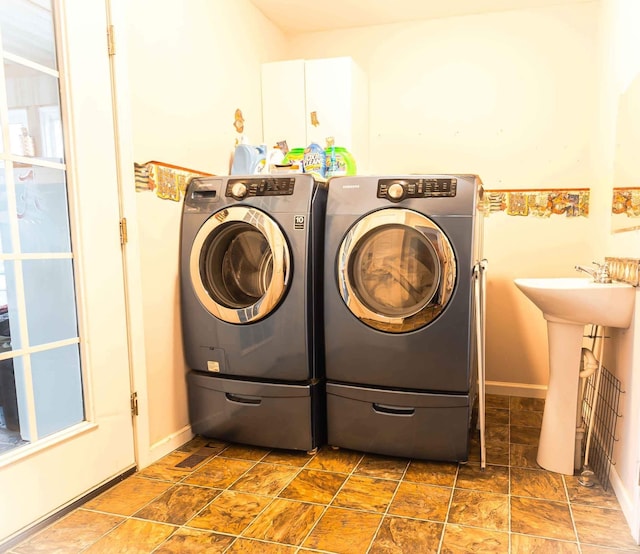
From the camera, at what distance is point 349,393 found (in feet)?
6.99

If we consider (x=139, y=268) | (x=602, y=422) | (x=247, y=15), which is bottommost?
(x=602, y=422)

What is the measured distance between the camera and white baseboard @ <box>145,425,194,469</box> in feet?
6.93

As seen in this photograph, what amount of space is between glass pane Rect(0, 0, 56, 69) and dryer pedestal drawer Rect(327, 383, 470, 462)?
5.33 feet

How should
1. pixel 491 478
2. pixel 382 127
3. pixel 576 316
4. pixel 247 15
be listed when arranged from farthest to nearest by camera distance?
pixel 382 127 < pixel 247 15 < pixel 491 478 < pixel 576 316

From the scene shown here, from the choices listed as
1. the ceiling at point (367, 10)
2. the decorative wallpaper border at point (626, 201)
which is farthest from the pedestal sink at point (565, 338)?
the ceiling at point (367, 10)

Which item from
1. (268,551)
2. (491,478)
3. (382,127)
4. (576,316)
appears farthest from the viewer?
(382,127)

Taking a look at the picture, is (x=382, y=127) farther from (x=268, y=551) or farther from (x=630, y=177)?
(x=268, y=551)

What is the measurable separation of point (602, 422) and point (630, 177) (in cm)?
100

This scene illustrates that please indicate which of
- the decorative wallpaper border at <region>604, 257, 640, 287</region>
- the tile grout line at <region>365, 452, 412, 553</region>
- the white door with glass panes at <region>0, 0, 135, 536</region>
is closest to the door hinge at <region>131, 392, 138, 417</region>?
the white door with glass panes at <region>0, 0, 135, 536</region>

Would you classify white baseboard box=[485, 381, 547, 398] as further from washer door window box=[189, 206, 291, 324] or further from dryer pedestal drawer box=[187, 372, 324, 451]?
washer door window box=[189, 206, 291, 324]

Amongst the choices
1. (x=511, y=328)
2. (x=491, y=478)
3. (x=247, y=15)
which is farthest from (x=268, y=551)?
(x=247, y=15)

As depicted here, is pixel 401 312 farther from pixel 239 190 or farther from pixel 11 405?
pixel 11 405

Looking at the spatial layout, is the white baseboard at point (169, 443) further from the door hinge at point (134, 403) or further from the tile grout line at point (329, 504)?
the tile grout line at point (329, 504)

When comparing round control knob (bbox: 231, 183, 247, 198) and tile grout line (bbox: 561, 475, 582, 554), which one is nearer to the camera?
tile grout line (bbox: 561, 475, 582, 554)
